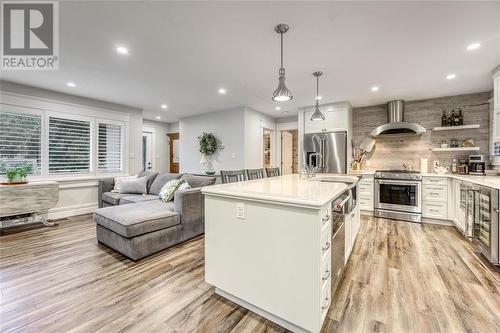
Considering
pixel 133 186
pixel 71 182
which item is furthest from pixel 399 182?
pixel 71 182

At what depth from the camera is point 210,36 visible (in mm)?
2344

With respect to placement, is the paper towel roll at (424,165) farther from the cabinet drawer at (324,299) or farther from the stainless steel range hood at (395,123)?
the cabinet drawer at (324,299)

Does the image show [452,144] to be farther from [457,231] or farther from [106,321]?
[106,321]

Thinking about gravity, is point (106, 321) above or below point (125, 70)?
below

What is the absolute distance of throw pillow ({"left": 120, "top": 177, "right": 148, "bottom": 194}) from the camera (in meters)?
4.38

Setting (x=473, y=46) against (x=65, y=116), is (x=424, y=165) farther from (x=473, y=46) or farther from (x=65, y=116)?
(x=65, y=116)

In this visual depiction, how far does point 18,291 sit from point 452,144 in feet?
22.6

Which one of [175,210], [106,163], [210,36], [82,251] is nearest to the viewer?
[210,36]

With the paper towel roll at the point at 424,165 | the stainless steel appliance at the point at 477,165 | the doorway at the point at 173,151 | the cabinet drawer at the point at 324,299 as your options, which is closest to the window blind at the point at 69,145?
the doorway at the point at 173,151

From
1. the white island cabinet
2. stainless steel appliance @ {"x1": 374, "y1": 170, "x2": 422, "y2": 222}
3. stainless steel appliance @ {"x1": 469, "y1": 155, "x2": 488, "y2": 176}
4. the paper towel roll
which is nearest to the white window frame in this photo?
the white island cabinet

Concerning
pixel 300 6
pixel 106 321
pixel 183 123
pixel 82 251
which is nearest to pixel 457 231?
pixel 300 6

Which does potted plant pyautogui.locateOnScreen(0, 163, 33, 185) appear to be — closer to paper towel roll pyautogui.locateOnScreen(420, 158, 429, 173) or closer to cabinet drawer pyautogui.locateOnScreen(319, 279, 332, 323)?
cabinet drawer pyautogui.locateOnScreen(319, 279, 332, 323)

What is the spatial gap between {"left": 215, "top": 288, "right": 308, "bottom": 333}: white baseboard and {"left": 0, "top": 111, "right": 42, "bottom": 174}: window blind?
4459 millimetres

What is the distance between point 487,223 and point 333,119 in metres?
3.20
